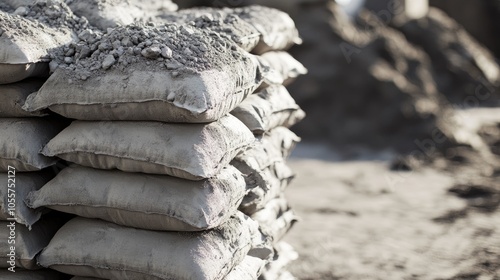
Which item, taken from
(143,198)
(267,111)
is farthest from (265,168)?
(143,198)

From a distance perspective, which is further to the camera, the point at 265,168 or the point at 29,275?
the point at 265,168

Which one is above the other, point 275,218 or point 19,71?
point 19,71

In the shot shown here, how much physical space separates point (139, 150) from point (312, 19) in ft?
20.7

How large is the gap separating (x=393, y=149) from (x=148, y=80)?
5.40m

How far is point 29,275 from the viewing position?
2.85 meters

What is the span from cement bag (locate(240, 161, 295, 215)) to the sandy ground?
772 mm

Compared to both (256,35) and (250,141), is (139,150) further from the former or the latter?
(256,35)

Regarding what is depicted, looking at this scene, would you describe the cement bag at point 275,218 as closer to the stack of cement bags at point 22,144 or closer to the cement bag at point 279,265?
the cement bag at point 279,265

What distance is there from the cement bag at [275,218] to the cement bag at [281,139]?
0.24m

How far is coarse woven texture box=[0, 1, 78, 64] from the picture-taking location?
8.72ft

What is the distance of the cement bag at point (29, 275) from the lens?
284 cm

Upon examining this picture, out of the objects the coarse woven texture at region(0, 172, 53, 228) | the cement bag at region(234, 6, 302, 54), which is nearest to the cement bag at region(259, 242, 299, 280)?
the cement bag at region(234, 6, 302, 54)

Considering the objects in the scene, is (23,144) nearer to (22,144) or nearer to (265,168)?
(22,144)

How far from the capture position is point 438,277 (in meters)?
4.08
